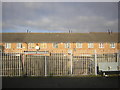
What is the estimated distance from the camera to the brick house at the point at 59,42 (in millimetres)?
35875

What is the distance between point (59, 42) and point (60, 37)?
85.6 inches

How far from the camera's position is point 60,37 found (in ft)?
125

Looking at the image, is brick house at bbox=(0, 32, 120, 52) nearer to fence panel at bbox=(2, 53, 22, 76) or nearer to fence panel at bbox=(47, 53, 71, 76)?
fence panel at bbox=(47, 53, 71, 76)

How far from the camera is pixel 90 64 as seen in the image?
9.82 meters

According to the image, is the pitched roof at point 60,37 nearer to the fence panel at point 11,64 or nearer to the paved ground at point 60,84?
the fence panel at point 11,64

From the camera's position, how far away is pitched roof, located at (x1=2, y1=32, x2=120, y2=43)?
122ft

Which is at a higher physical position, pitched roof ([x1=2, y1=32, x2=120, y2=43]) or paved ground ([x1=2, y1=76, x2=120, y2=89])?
pitched roof ([x1=2, y1=32, x2=120, y2=43])

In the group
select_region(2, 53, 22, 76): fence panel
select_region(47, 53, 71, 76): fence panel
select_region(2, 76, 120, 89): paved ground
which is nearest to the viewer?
select_region(2, 76, 120, 89): paved ground

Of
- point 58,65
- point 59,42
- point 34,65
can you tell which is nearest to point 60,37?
point 59,42

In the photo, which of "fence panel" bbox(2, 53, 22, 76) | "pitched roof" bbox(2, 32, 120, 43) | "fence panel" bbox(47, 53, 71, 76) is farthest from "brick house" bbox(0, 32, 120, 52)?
"fence panel" bbox(2, 53, 22, 76)

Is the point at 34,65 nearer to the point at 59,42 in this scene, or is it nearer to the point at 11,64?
the point at 11,64

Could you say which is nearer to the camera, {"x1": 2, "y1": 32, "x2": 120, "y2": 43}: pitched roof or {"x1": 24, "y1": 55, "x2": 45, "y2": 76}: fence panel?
{"x1": 24, "y1": 55, "x2": 45, "y2": 76}: fence panel

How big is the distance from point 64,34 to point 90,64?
29709 millimetres

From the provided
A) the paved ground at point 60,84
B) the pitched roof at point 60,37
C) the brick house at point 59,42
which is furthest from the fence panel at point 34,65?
the pitched roof at point 60,37
